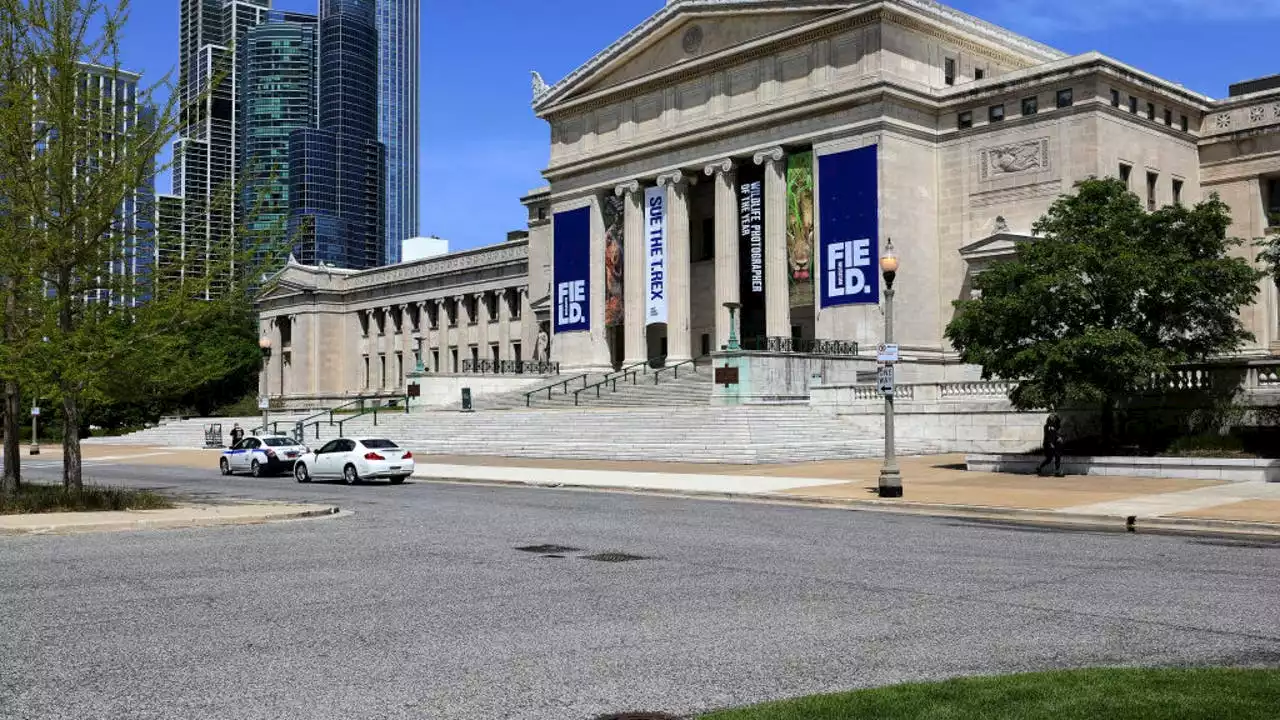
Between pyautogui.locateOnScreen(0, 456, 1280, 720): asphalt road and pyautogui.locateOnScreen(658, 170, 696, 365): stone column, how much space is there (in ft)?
157

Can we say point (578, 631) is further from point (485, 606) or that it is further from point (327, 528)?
point (327, 528)

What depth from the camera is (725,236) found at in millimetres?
65500

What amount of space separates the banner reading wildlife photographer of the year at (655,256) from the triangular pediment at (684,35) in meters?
7.17

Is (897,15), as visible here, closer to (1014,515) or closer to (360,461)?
(360,461)

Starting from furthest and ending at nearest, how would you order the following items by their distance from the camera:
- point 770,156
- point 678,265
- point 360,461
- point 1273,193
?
point 678,265, point 770,156, point 1273,193, point 360,461

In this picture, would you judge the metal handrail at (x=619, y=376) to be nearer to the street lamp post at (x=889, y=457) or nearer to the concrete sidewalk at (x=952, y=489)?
the concrete sidewalk at (x=952, y=489)

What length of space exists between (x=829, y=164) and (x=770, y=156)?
3.95 m

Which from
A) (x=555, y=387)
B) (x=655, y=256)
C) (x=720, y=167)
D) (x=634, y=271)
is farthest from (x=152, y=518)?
(x=634, y=271)

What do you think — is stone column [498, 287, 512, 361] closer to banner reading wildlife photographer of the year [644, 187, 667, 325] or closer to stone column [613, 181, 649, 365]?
stone column [613, 181, 649, 365]

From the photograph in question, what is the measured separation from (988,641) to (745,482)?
21.3m

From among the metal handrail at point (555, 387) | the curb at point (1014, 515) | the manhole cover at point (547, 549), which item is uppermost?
the metal handrail at point (555, 387)

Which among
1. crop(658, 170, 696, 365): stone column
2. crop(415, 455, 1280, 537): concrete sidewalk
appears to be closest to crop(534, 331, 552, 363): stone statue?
crop(658, 170, 696, 365): stone column

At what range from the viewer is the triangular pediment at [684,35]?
204 feet

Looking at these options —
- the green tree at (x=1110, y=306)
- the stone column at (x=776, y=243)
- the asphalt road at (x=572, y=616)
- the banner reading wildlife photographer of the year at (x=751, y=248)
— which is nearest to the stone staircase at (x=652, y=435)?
the green tree at (x=1110, y=306)
